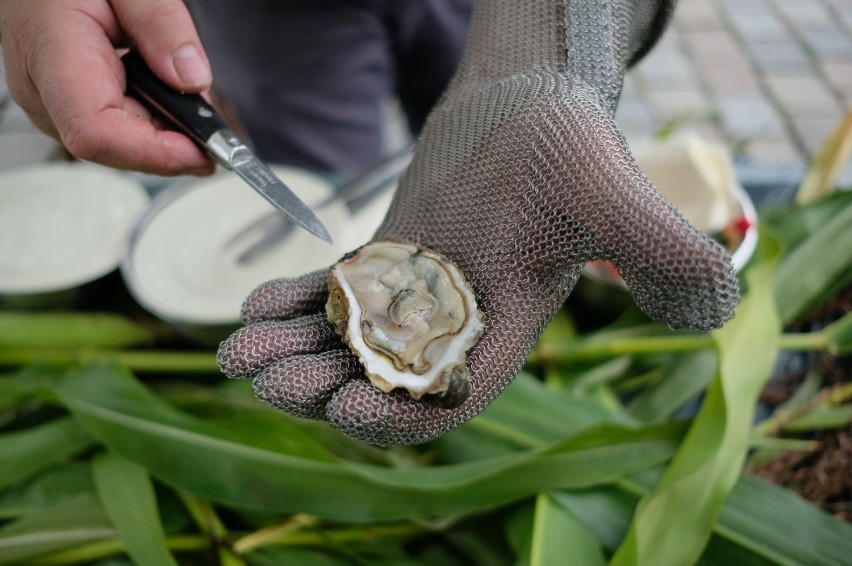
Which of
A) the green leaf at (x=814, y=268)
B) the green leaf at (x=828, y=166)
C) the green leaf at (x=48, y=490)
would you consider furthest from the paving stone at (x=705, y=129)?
the green leaf at (x=48, y=490)

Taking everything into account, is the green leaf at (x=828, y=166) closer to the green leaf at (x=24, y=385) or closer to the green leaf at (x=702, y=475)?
the green leaf at (x=702, y=475)

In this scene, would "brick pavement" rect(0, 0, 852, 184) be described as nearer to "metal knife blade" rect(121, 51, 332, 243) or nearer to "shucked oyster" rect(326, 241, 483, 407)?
"metal knife blade" rect(121, 51, 332, 243)

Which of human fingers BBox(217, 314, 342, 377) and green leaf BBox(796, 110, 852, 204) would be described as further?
green leaf BBox(796, 110, 852, 204)

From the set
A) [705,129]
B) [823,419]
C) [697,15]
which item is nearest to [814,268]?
[823,419]

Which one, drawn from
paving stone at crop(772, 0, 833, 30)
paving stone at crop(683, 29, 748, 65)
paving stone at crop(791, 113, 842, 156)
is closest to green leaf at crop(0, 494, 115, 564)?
paving stone at crop(791, 113, 842, 156)

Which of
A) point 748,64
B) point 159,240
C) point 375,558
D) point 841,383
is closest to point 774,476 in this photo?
point 841,383

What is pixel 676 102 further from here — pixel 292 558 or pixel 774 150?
pixel 292 558
